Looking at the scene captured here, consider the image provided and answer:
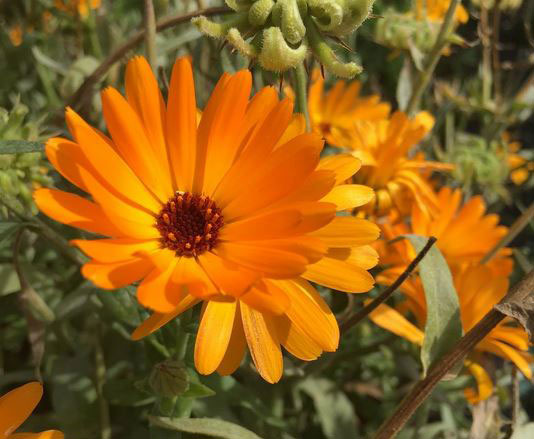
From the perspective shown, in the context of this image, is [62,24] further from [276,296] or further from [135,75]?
[276,296]

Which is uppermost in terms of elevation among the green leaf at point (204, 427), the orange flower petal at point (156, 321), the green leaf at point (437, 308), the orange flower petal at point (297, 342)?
the orange flower petal at point (156, 321)

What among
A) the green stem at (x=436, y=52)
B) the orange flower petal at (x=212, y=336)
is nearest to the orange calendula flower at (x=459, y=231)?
the green stem at (x=436, y=52)

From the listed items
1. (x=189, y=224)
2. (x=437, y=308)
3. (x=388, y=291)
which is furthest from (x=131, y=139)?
(x=437, y=308)

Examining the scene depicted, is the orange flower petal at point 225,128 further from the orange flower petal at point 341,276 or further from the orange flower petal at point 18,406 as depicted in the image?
the orange flower petal at point 18,406

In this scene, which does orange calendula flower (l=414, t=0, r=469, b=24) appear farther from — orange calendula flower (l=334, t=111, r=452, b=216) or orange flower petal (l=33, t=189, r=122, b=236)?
orange flower petal (l=33, t=189, r=122, b=236)

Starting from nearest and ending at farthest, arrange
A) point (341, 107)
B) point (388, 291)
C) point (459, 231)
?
point (388, 291) → point (459, 231) → point (341, 107)

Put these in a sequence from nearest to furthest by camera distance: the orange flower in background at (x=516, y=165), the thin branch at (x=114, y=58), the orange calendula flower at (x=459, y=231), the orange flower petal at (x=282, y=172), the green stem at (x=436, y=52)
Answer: the orange flower petal at (x=282, y=172) → the thin branch at (x=114, y=58) → the green stem at (x=436, y=52) → the orange calendula flower at (x=459, y=231) → the orange flower in background at (x=516, y=165)

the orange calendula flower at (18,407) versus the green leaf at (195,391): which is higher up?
the orange calendula flower at (18,407)

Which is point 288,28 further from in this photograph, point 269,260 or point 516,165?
point 516,165
